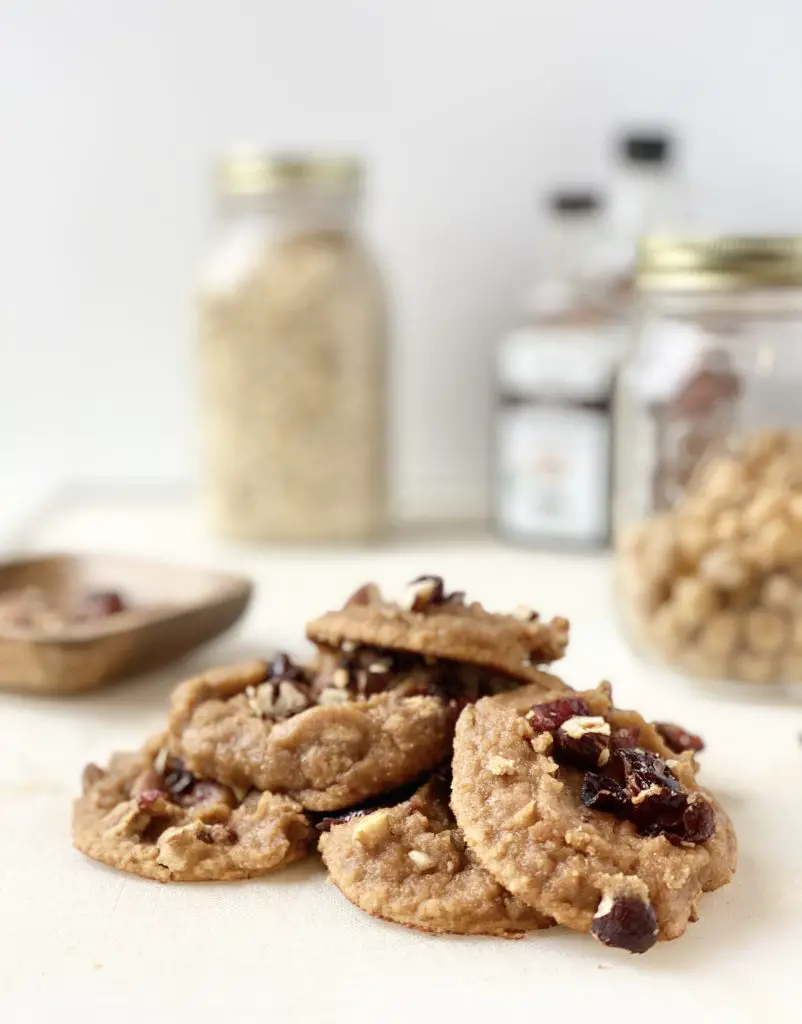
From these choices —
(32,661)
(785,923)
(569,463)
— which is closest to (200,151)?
Answer: (569,463)

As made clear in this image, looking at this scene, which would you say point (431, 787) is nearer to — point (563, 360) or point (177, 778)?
point (177, 778)

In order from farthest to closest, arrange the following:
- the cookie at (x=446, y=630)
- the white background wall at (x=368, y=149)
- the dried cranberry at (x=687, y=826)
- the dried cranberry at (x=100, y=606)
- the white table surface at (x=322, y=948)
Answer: the white background wall at (x=368, y=149) → the dried cranberry at (x=100, y=606) → the cookie at (x=446, y=630) → the dried cranberry at (x=687, y=826) → the white table surface at (x=322, y=948)

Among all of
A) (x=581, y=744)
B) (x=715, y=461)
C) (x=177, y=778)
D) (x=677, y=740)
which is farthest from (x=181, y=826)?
(x=715, y=461)

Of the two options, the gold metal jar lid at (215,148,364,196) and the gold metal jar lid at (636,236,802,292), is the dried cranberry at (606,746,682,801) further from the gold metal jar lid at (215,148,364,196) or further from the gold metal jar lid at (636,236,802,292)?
the gold metal jar lid at (215,148,364,196)

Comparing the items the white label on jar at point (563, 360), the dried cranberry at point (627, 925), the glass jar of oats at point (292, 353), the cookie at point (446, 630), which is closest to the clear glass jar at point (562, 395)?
the white label on jar at point (563, 360)

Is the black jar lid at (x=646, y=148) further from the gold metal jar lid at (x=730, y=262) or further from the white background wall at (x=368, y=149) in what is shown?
the gold metal jar lid at (x=730, y=262)

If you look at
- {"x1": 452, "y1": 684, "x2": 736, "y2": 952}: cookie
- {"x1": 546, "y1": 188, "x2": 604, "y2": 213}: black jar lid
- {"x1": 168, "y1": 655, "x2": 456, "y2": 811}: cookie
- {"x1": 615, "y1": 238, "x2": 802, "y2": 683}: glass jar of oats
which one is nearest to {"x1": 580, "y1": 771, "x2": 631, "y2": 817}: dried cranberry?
{"x1": 452, "y1": 684, "x2": 736, "y2": 952}: cookie
